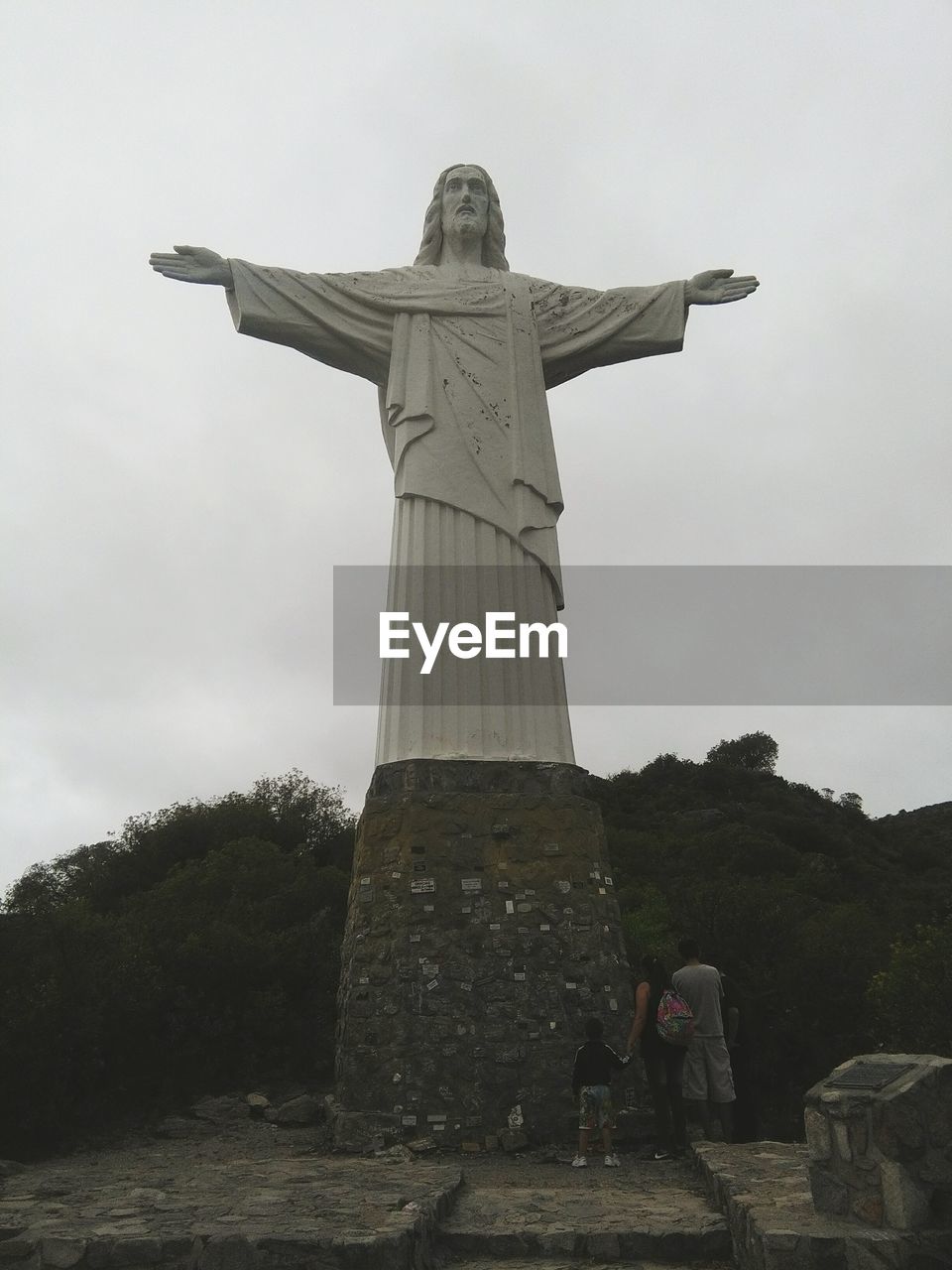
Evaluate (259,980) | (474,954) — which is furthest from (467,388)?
(259,980)

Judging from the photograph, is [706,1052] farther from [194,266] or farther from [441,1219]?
[194,266]

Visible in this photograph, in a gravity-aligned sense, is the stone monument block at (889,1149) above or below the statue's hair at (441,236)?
below

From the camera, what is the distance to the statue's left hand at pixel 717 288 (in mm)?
11266

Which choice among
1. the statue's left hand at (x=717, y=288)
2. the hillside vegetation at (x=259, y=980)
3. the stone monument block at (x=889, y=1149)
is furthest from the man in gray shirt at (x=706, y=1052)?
the statue's left hand at (x=717, y=288)

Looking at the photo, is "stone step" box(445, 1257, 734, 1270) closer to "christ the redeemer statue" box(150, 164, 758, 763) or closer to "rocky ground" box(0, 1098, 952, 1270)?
"rocky ground" box(0, 1098, 952, 1270)

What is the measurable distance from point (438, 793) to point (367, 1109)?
2515 millimetres

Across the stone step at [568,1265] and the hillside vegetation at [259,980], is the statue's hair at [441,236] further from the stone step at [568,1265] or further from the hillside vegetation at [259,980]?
the stone step at [568,1265]

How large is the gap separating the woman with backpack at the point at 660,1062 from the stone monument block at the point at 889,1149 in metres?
3.09

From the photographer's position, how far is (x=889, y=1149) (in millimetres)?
4266

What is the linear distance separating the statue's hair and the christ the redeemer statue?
23 mm

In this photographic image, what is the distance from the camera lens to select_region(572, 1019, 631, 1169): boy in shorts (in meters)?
7.37

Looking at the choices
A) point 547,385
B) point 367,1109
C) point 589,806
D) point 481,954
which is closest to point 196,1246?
point 367,1109

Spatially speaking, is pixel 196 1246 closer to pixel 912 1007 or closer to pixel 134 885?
pixel 912 1007

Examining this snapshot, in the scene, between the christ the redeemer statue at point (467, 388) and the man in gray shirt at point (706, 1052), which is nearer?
the man in gray shirt at point (706, 1052)
